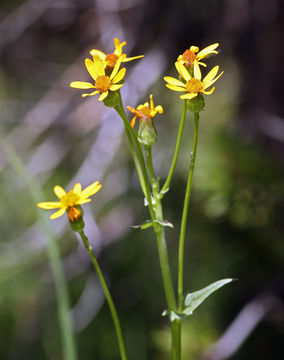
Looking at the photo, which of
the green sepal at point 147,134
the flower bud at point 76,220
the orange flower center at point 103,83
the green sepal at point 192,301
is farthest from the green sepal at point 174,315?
the orange flower center at point 103,83

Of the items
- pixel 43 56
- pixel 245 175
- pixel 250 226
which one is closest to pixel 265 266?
pixel 250 226

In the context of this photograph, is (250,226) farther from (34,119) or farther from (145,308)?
(34,119)

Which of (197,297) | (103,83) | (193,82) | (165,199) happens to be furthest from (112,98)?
(165,199)

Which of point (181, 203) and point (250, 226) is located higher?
point (181, 203)

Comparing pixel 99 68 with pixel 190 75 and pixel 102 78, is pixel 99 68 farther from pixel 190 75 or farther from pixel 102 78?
pixel 190 75

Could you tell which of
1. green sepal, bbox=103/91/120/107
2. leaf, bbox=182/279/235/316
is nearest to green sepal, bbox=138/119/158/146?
green sepal, bbox=103/91/120/107

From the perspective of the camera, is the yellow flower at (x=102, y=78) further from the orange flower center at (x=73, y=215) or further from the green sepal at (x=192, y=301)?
the green sepal at (x=192, y=301)
